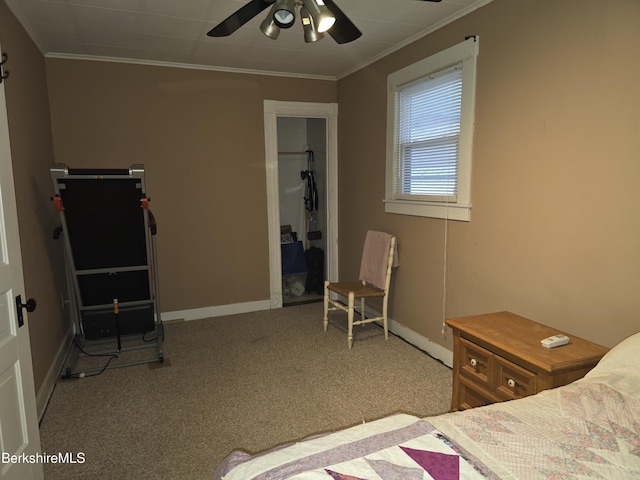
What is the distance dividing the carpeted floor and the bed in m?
1.11

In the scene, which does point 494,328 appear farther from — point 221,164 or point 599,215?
point 221,164

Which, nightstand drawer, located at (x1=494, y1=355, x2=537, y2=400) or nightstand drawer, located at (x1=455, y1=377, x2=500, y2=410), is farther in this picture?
nightstand drawer, located at (x1=455, y1=377, x2=500, y2=410)

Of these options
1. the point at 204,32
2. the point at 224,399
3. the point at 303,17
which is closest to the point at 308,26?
the point at 303,17

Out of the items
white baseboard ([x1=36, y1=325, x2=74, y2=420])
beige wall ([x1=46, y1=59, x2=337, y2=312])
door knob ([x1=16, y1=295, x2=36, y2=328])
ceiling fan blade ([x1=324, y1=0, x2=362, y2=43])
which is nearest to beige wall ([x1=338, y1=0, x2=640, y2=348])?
ceiling fan blade ([x1=324, y1=0, x2=362, y2=43])

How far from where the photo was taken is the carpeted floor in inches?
86.0

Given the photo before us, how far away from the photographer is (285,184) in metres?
5.60

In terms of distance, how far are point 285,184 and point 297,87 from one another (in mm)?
1467

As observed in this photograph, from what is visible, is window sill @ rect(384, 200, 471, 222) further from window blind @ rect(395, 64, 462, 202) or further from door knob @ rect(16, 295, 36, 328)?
door knob @ rect(16, 295, 36, 328)

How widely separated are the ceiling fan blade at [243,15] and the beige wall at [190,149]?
220cm

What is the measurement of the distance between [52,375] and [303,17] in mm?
2923

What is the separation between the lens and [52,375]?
292 cm

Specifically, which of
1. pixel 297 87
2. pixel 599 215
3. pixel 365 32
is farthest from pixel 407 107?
pixel 599 215

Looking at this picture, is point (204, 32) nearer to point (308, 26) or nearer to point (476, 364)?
point (308, 26)

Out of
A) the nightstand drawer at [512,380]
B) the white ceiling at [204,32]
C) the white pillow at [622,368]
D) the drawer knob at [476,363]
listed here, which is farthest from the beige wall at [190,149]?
the white pillow at [622,368]
